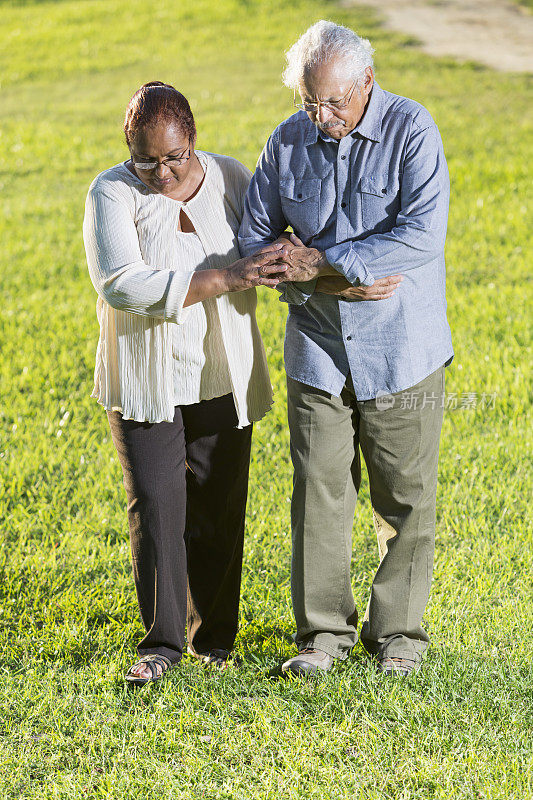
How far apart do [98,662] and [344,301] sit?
1742mm

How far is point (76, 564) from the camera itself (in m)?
4.32

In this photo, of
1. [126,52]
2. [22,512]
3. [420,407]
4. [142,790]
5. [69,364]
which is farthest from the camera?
[126,52]

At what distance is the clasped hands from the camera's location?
9.74 feet

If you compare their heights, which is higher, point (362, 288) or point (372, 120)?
point (372, 120)

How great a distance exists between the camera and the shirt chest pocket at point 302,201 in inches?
120

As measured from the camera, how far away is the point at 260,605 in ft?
13.0

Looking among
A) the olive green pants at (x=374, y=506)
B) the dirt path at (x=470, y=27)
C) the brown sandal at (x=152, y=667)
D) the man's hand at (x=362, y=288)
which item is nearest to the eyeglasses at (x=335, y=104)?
the man's hand at (x=362, y=288)

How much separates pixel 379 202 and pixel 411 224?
0.15 m

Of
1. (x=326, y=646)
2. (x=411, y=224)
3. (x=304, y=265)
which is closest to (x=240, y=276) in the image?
(x=304, y=265)

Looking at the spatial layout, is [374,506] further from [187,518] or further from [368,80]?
[368,80]

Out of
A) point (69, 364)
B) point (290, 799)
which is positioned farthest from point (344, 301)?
point (69, 364)

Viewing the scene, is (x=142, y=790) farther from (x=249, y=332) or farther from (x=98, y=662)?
(x=249, y=332)

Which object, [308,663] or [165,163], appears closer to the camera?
[165,163]

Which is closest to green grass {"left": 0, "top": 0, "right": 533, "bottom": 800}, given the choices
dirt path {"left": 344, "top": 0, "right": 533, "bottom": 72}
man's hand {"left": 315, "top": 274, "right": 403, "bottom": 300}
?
man's hand {"left": 315, "top": 274, "right": 403, "bottom": 300}
